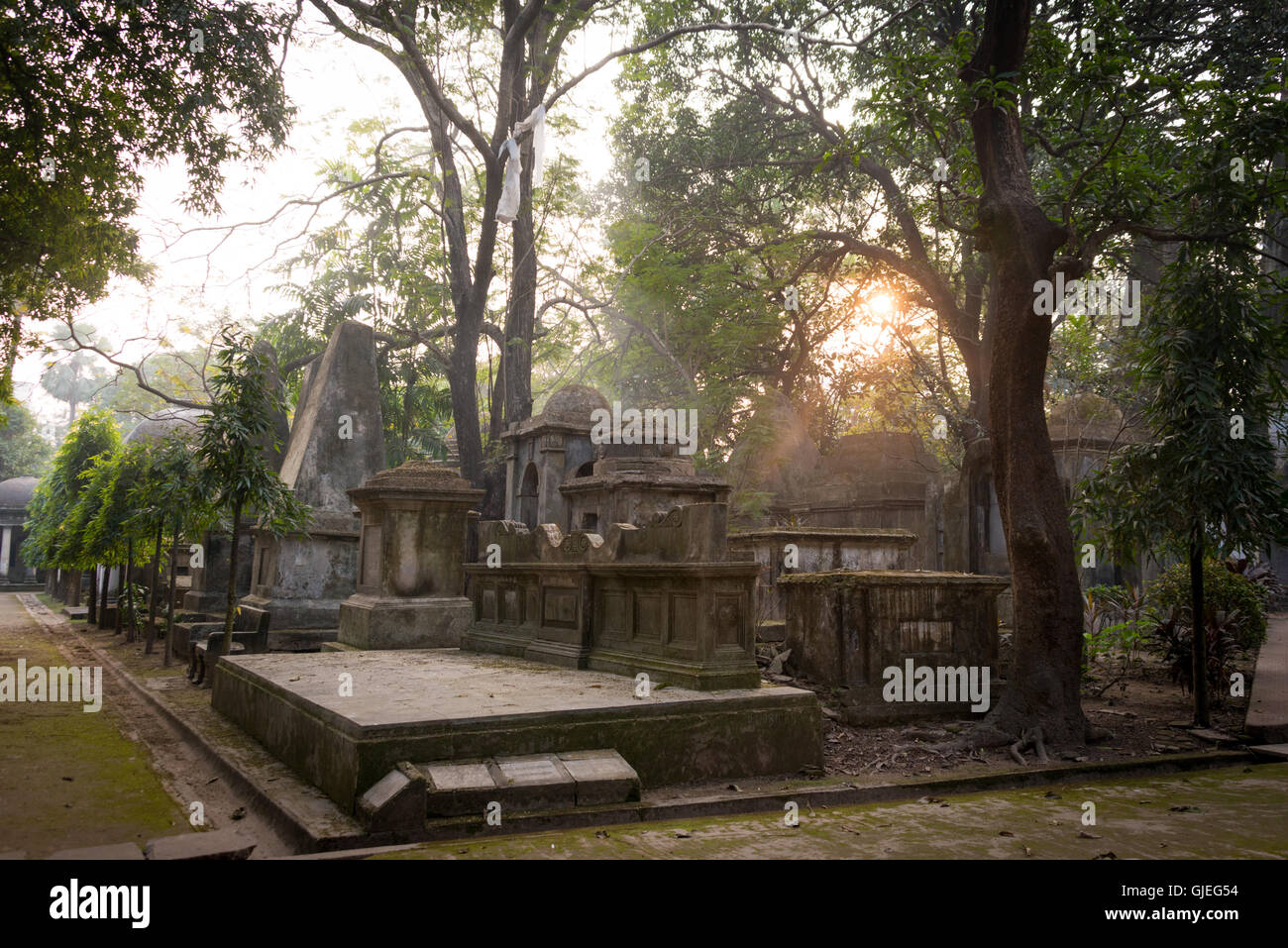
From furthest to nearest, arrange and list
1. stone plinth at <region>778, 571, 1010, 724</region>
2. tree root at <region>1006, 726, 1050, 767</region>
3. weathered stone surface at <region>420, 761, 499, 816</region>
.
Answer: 1. stone plinth at <region>778, 571, 1010, 724</region>
2. tree root at <region>1006, 726, 1050, 767</region>
3. weathered stone surface at <region>420, 761, 499, 816</region>

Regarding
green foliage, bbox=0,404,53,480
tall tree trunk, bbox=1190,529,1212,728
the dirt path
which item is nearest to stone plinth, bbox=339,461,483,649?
the dirt path

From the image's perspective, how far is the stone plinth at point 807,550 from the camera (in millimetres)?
13836

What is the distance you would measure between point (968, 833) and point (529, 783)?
2570mm

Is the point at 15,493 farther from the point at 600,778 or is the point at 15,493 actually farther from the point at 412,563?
the point at 600,778

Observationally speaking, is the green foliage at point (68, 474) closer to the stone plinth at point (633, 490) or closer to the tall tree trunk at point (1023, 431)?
the stone plinth at point (633, 490)

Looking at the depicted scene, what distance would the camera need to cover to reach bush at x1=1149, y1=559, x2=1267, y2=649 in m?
10.7

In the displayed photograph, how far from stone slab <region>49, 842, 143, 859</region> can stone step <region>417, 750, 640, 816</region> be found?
1.43 metres

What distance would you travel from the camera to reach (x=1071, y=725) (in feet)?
26.2

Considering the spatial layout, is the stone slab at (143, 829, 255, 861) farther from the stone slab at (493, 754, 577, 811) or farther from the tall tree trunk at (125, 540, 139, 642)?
the tall tree trunk at (125, 540, 139, 642)

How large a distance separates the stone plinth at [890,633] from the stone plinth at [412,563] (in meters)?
4.26

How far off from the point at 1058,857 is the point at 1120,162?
284 inches

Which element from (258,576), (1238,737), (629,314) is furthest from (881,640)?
(629,314)

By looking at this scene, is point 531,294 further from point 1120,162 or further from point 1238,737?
point 1238,737

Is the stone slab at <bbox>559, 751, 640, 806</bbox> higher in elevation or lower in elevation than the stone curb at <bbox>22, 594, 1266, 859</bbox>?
higher
